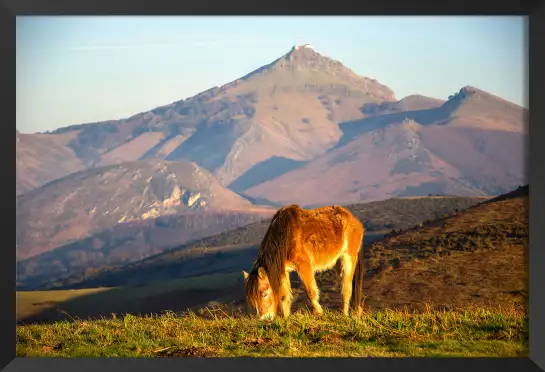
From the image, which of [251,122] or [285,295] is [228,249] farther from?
[251,122]

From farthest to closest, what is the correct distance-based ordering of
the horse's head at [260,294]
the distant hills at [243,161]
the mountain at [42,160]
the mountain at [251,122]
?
the mountain at [251,122]
the mountain at [42,160]
the distant hills at [243,161]
the horse's head at [260,294]

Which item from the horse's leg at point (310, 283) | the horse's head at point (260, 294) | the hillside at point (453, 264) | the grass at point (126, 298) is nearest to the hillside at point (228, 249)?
the grass at point (126, 298)

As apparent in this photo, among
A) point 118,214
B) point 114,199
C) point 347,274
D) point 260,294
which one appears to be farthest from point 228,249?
point 260,294

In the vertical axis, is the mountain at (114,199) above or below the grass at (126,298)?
above

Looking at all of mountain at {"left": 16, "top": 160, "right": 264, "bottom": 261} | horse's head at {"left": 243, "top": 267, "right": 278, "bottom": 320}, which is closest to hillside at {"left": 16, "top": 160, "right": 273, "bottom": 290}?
mountain at {"left": 16, "top": 160, "right": 264, "bottom": 261}

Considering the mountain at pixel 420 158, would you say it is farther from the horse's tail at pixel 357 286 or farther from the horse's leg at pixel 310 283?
the horse's leg at pixel 310 283

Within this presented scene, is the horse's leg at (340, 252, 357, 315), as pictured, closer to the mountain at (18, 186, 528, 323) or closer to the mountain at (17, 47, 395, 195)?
the mountain at (18, 186, 528, 323)

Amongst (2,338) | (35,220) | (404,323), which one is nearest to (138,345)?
(2,338)

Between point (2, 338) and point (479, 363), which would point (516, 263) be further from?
point (2, 338)
